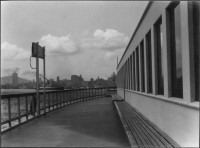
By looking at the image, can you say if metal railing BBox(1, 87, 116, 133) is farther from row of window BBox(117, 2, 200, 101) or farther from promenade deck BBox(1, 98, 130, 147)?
row of window BBox(117, 2, 200, 101)

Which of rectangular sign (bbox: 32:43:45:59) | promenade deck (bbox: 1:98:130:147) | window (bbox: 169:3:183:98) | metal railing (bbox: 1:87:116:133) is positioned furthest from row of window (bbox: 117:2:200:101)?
rectangular sign (bbox: 32:43:45:59)

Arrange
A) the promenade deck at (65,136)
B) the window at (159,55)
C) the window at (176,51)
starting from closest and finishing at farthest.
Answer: the window at (176,51), the promenade deck at (65,136), the window at (159,55)

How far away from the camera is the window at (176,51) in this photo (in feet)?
20.6

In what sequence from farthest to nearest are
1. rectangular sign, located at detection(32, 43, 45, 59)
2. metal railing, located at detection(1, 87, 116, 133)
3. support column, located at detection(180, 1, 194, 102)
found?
1. rectangular sign, located at detection(32, 43, 45, 59)
2. metal railing, located at detection(1, 87, 116, 133)
3. support column, located at detection(180, 1, 194, 102)

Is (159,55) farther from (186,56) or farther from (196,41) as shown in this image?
(196,41)

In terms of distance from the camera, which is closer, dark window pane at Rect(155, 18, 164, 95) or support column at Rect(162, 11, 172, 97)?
support column at Rect(162, 11, 172, 97)

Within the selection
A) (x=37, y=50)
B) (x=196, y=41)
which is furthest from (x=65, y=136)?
(x=37, y=50)

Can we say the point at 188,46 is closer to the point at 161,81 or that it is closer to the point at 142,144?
the point at 142,144

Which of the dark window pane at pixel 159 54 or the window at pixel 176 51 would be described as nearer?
the window at pixel 176 51

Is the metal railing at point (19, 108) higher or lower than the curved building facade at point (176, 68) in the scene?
lower

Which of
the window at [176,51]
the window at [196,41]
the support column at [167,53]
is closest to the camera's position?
the window at [196,41]

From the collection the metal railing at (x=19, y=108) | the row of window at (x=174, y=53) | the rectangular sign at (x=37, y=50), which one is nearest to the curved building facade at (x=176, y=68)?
the row of window at (x=174, y=53)

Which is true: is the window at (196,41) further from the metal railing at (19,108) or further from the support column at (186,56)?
the metal railing at (19,108)

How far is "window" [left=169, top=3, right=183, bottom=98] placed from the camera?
6.28m
